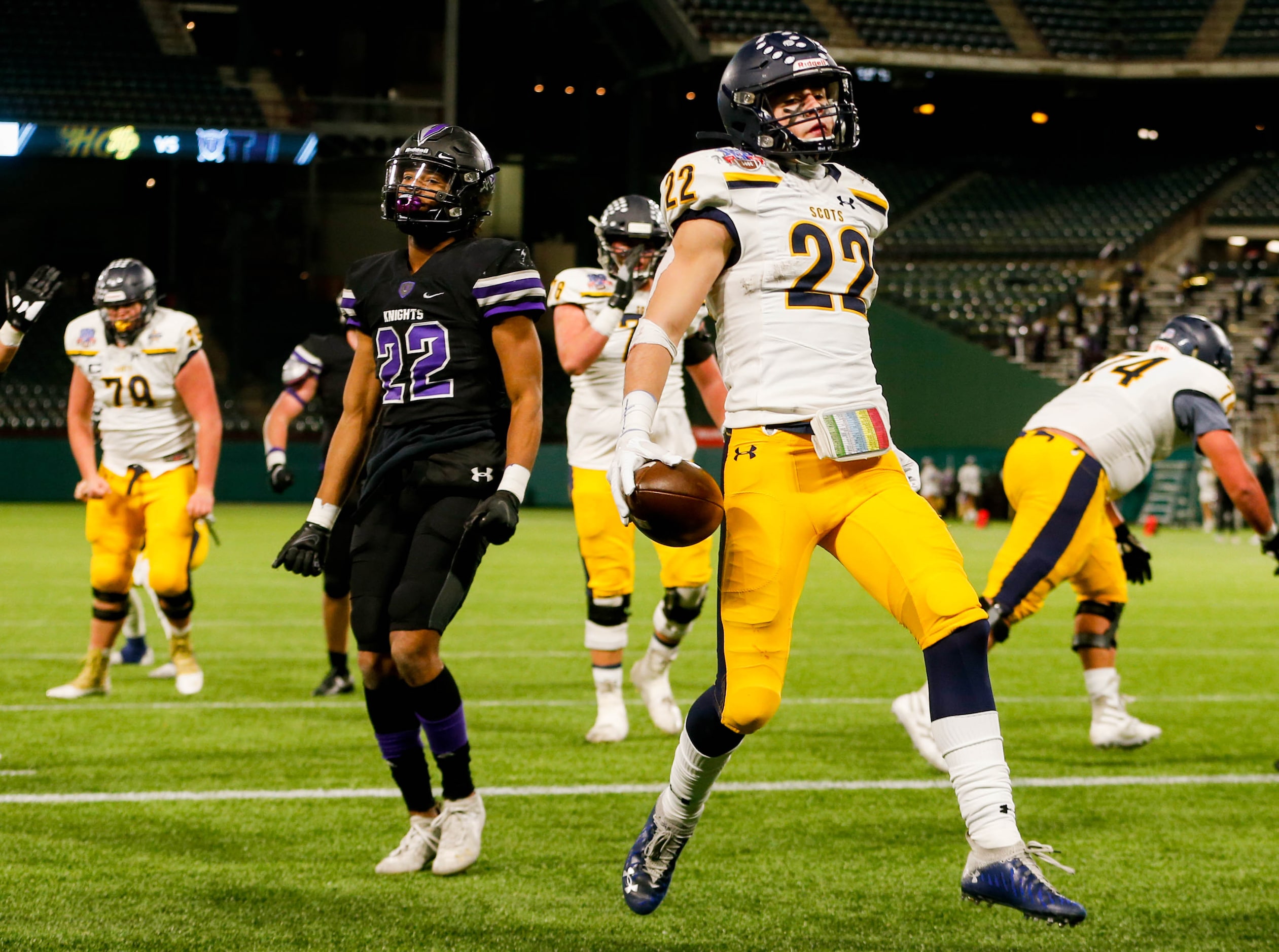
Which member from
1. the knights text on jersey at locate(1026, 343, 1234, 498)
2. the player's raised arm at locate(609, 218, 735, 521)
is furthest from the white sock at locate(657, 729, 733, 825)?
the knights text on jersey at locate(1026, 343, 1234, 498)

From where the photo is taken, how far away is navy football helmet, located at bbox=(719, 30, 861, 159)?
356cm

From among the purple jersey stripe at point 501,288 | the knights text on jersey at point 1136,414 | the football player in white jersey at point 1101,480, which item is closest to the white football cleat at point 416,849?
the purple jersey stripe at point 501,288

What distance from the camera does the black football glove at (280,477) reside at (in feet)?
25.1

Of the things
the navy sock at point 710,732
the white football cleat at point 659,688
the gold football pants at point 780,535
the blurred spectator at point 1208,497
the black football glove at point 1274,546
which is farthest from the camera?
the blurred spectator at point 1208,497

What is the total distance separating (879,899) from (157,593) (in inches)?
177

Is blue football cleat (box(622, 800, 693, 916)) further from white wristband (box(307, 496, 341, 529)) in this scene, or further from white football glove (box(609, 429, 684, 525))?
white wristband (box(307, 496, 341, 529))

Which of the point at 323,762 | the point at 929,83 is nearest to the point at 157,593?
the point at 323,762

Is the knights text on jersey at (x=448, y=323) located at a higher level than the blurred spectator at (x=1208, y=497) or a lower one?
higher

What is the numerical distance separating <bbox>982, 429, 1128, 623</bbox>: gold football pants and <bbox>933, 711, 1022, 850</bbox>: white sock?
101 inches

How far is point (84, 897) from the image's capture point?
3848 mm

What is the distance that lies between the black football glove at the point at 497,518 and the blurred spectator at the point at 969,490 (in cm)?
2266

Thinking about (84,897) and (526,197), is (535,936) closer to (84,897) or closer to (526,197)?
(84,897)

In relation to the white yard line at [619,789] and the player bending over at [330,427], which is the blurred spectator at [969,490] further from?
the white yard line at [619,789]

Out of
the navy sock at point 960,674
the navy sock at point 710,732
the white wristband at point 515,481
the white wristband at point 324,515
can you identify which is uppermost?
the white wristband at point 515,481
